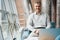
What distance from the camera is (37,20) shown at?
3.04 metres

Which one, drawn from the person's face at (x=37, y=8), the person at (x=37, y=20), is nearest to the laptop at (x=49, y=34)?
the person at (x=37, y=20)

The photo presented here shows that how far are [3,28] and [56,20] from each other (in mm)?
571

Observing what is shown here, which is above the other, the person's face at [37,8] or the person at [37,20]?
the person's face at [37,8]

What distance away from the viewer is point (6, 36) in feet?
9.91

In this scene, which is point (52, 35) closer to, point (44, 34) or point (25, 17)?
point (44, 34)

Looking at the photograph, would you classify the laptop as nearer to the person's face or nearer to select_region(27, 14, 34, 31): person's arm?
select_region(27, 14, 34, 31): person's arm

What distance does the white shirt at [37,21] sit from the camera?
3.02 metres

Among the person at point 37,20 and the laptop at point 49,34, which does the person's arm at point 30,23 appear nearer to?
the person at point 37,20

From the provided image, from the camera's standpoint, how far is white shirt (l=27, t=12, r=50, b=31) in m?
3.02

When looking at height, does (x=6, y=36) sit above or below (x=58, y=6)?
below

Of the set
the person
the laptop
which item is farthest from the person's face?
the laptop

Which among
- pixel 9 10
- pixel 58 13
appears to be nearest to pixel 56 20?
pixel 58 13

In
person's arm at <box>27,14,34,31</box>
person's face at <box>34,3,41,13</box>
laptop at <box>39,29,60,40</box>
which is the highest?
person's face at <box>34,3,41,13</box>

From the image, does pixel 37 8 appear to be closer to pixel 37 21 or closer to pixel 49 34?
pixel 37 21
